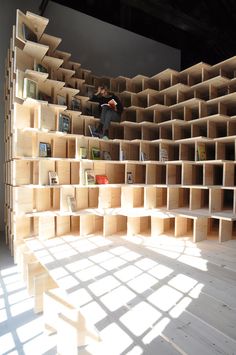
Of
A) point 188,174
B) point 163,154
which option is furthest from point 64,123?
point 188,174

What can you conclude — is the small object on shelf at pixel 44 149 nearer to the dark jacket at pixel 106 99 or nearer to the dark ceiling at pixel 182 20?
the dark jacket at pixel 106 99

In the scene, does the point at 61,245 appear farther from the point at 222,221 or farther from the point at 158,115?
the point at 158,115

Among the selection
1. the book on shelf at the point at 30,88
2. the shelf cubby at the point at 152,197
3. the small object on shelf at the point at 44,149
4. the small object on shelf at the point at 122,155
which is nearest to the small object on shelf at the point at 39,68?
the book on shelf at the point at 30,88

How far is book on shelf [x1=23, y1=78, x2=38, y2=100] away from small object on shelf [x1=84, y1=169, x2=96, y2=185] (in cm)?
106

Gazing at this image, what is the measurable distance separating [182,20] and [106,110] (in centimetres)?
226

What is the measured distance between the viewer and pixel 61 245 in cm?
261

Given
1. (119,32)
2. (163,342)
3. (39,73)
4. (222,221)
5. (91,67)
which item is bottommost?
(163,342)

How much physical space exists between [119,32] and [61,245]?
4327 mm

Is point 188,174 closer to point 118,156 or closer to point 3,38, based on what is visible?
point 118,156

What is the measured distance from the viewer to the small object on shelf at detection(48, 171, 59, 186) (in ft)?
9.44

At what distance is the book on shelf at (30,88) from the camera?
270 centimetres

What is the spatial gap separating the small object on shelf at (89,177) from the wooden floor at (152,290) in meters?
0.75

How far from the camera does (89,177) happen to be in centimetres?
311

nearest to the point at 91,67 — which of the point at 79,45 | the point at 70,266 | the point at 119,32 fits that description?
the point at 79,45
